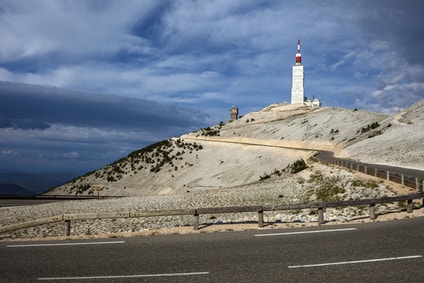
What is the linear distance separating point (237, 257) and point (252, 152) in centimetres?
6424

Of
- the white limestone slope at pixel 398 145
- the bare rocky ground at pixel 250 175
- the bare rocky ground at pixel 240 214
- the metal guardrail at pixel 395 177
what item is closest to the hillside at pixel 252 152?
the white limestone slope at pixel 398 145

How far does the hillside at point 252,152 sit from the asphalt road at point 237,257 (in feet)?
111

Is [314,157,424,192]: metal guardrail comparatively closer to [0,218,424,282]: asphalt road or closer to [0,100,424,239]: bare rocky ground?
[0,100,424,239]: bare rocky ground

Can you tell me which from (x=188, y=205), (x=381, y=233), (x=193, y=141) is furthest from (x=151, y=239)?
(x=193, y=141)

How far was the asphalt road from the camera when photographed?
948cm

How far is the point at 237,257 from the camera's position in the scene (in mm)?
11258

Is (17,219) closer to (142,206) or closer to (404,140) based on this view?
(142,206)

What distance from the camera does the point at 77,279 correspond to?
9.70 m

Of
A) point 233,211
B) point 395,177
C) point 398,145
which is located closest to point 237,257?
point 233,211

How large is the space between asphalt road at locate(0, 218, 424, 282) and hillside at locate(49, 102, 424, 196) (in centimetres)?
3379

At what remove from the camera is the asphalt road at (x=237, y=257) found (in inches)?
373

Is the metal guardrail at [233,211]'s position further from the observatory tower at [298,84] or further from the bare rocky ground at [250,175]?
the observatory tower at [298,84]

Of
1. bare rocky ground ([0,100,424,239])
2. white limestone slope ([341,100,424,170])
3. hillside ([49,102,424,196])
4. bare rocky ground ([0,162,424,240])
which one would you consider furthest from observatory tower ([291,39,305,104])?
bare rocky ground ([0,162,424,240])

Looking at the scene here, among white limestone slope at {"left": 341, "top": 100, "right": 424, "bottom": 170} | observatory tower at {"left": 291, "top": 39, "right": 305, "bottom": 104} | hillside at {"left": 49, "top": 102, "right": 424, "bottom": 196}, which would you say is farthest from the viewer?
observatory tower at {"left": 291, "top": 39, "right": 305, "bottom": 104}
